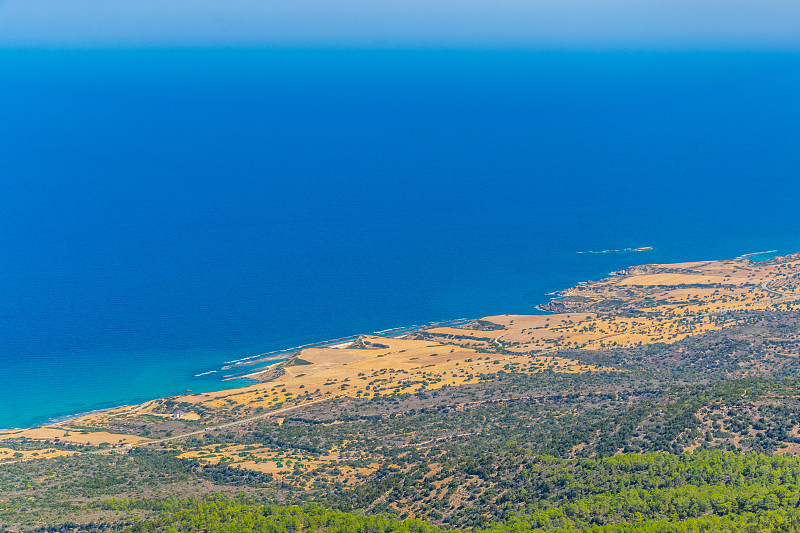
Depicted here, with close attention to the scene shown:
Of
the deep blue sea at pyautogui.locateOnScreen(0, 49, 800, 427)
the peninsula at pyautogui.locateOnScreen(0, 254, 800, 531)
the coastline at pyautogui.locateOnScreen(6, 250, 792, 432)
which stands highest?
the deep blue sea at pyautogui.locateOnScreen(0, 49, 800, 427)

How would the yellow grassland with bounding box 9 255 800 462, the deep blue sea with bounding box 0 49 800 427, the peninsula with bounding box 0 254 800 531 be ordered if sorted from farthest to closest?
the deep blue sea with bounding box 0 49 800 427 → the yellow grassland with bounding box 9 255 800 462 → the peninsula with bounding box 0 254 800 531

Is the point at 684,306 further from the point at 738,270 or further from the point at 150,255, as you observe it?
the point at 150,255

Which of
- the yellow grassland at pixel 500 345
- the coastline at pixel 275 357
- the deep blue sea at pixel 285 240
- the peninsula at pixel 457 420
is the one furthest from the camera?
→ the deep blue sea at pixel 285 240

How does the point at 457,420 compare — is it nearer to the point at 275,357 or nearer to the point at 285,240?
the point at 275,357

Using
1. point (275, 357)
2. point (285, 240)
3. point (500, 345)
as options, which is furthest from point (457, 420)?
point (285, 240)

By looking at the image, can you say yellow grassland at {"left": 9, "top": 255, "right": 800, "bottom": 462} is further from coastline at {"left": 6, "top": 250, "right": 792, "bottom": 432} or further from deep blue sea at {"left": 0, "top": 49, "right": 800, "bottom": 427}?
deep blue sea at {"left": 0, "top": 49, "right": 800, "bottom": 427}

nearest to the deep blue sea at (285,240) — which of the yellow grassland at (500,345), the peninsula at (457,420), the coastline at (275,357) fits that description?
the coastline at (275,357)

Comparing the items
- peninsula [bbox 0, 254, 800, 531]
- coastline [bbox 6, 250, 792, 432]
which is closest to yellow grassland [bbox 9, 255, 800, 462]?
peninsula [bbox 0, 254, 800, 531]

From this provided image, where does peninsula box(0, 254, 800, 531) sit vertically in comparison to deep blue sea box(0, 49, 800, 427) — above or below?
below

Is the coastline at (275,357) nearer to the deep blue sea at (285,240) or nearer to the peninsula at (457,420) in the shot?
the peninsula at (457,420)

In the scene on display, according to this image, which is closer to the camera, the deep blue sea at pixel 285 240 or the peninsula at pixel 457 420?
the peninsula at pixel 457 420

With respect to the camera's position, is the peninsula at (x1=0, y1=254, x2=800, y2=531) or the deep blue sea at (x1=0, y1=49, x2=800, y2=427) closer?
the peninsula at (x1=0, y1=254, x2=800, y2=531)
